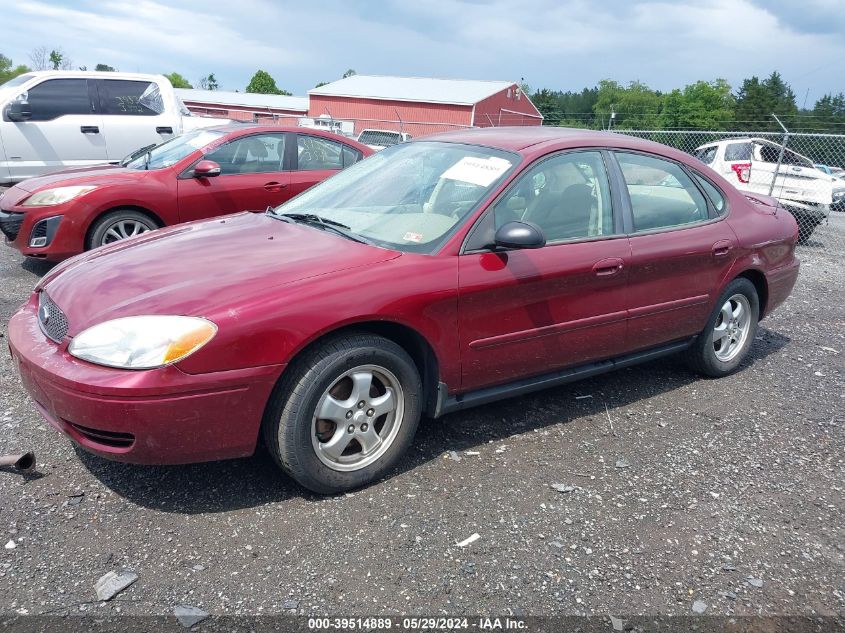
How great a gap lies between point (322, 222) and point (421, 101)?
44.7m

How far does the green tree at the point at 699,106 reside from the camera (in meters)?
62.2

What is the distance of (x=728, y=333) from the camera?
4.57 m

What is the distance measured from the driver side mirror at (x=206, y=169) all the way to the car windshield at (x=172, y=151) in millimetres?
317

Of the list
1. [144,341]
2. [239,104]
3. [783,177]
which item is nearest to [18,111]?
[144,341]

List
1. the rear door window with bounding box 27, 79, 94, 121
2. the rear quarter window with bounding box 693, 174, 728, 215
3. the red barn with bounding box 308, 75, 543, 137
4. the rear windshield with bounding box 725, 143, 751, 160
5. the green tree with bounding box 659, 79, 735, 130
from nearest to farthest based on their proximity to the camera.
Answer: the rear quarter window with bounding box 693, 174, 728, 215
the rear door window with bounding box 27, 79, 94, 121
the rear windshield with bounding box 725, 143, 751, 160
the red barn with bounding box 308, 75, 543, 137
the green tree with bounding box 659, 79, 735, 130

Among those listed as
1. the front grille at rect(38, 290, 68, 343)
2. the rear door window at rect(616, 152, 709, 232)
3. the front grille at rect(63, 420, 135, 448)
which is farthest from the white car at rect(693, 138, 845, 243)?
the front grille at rect(63, 420, 135, 448)

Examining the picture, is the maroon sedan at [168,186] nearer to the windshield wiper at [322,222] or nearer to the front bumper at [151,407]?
the windshield wiper at [322,222]

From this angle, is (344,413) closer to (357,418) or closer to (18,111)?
(357,418)

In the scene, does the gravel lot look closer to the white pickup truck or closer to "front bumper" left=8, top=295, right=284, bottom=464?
"front bumper" left=8, top=295, right=284, bottom=464

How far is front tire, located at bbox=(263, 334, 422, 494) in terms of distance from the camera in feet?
8.86

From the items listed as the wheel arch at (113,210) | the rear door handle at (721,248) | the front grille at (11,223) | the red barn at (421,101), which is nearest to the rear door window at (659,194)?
the rear door handle at (721,248)

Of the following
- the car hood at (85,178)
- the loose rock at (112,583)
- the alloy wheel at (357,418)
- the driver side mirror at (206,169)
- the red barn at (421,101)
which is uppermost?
the red barn at (421,101)

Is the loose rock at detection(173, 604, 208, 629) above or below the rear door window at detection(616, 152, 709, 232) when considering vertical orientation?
below

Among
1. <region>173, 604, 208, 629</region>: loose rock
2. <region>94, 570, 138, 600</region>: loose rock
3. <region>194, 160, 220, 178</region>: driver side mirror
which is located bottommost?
<region>94, 570, 138, 600</region>: loose rock
